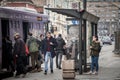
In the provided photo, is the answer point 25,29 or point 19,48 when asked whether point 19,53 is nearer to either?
point 19,48

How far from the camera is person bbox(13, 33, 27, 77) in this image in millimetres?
19469

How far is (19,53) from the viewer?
19547 mm

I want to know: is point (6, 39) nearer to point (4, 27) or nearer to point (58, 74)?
point (4, 27)

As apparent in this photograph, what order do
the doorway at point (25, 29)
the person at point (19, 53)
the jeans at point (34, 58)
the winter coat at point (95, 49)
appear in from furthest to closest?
1. the doorway at point (25, 29)
2. the jeans at point (34, 58)
3. the winter coat at point (95, 49)
4. the person at point (19, 53)

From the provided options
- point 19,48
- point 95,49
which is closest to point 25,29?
point 19,48

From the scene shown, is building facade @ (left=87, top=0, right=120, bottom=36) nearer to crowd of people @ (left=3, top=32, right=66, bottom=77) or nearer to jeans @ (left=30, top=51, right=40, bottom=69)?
crowd of people @ (left=3, top=32, right=66, bottom=77)

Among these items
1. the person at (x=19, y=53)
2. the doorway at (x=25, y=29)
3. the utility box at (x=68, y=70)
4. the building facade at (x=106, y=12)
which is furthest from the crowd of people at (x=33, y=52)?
the building facade at (x=106, y=12)

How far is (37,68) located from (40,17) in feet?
14.0

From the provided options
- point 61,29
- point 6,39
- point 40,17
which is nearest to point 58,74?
point 6,39

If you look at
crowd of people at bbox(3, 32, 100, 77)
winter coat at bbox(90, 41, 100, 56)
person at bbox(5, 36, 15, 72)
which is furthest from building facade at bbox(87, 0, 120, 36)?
person at bbox(5, 36, 15, 72)

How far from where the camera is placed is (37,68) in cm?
2294

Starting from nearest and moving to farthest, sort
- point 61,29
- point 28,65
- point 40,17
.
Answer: point 28,65 < point 40,17 < point 61,29

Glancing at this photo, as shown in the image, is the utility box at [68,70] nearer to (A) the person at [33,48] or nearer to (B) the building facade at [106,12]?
(A) the person at [33,48]

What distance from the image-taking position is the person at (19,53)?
63.9 ft
